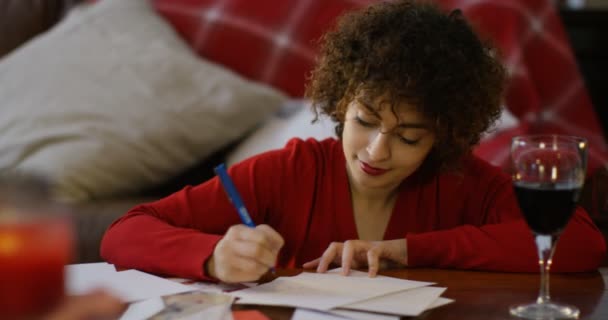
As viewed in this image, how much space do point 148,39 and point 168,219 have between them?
1.43m

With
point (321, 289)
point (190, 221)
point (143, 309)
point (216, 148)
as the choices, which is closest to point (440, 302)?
point (321, 289)

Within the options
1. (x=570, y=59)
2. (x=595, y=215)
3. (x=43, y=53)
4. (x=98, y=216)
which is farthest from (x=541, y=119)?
(x=43, y=53)

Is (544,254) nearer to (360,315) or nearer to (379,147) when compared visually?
(360,315)

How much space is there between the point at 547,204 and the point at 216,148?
1607mm

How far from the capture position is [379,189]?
156 cm

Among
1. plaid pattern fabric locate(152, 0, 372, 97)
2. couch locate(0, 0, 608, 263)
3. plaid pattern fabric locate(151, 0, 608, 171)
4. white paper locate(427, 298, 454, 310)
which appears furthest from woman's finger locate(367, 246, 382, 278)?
plaid pattern fabric locate(152, 0, 372, 97)

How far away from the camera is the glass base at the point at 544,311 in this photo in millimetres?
1017

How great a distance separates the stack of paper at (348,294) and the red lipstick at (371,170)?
0.90ft

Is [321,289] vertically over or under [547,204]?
under

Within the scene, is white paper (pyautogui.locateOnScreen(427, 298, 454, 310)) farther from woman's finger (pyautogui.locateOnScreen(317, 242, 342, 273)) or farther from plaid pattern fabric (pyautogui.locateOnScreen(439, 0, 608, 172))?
plaid pattern fabric (pyautogui.locateOnScreen(439, 0, 608, 172))

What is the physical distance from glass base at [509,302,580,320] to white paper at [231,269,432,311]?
0.46ft

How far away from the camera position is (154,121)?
2490 millimetres

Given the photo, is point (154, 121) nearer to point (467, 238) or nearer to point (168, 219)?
point (168, 219)

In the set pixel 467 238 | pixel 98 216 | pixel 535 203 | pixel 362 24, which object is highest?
pixel 362 24
